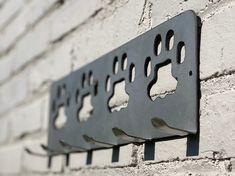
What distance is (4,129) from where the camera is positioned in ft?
6.07

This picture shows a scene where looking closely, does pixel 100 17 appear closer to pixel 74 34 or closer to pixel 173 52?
pixel 74 34

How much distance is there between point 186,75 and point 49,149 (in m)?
0.63

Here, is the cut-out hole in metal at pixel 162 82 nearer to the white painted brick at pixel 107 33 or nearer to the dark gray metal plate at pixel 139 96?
the dark gray metal plate at pixel 139 96

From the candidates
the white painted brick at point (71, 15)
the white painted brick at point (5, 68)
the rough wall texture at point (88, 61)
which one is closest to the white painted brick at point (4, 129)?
the rough wall texture at point (88, 61)

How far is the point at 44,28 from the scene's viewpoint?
60.5 inches

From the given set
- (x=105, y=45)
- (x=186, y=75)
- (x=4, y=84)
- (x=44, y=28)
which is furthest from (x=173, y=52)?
(x=4, y=84)

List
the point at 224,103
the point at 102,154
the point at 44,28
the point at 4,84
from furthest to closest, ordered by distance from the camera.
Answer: the point at 4,84 < the point at 44,28 < the point at 102,154 < the point at 224,103

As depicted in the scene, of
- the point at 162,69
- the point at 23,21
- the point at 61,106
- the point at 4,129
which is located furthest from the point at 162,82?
the point at 4,129

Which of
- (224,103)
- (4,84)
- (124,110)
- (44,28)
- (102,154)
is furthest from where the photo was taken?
(4,84)

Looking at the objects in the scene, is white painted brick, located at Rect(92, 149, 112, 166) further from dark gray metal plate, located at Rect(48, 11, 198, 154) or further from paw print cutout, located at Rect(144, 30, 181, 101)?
paw print cutout, located at Rect(144, 30, 181, 101)

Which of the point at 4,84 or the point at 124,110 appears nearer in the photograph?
the point at 124,110

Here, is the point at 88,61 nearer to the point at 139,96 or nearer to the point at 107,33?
the point at 107,33

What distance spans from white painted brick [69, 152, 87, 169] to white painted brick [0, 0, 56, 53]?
1.50 ft

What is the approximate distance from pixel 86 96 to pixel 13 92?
2.29ft
